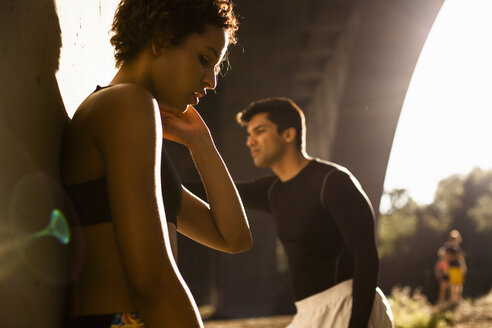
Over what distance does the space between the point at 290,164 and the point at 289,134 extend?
374 millimetres

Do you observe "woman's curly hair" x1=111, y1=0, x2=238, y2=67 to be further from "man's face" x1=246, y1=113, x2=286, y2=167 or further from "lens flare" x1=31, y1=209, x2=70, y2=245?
"man's face" x1=246, y1=113, x2=286, y2=167

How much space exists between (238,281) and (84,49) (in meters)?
14.6

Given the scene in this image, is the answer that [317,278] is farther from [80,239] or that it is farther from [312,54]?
[312,54]

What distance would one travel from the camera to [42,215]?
1.40 m

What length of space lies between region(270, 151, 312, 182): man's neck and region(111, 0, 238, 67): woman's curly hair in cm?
245

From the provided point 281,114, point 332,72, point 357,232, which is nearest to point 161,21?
point 357,232

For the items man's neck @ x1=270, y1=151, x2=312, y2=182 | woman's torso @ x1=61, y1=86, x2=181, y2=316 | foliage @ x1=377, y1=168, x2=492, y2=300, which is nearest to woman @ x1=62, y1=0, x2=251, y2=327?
woman's torso @ x1=61, y1=86, x2=181, y2=316

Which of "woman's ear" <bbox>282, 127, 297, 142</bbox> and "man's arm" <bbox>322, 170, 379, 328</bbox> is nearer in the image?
"man's arm" <bbox>322, 170, 379, 328</bbox>

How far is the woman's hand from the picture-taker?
1.98m

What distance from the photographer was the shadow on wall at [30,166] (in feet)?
3.95

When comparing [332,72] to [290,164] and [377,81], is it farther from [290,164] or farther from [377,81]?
[290,164]

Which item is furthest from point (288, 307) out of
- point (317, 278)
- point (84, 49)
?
point (84, 49)

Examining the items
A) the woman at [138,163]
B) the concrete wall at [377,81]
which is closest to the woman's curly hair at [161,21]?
the woman at [138,163]

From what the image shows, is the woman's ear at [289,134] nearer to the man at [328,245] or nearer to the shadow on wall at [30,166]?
the man at [328,245]
